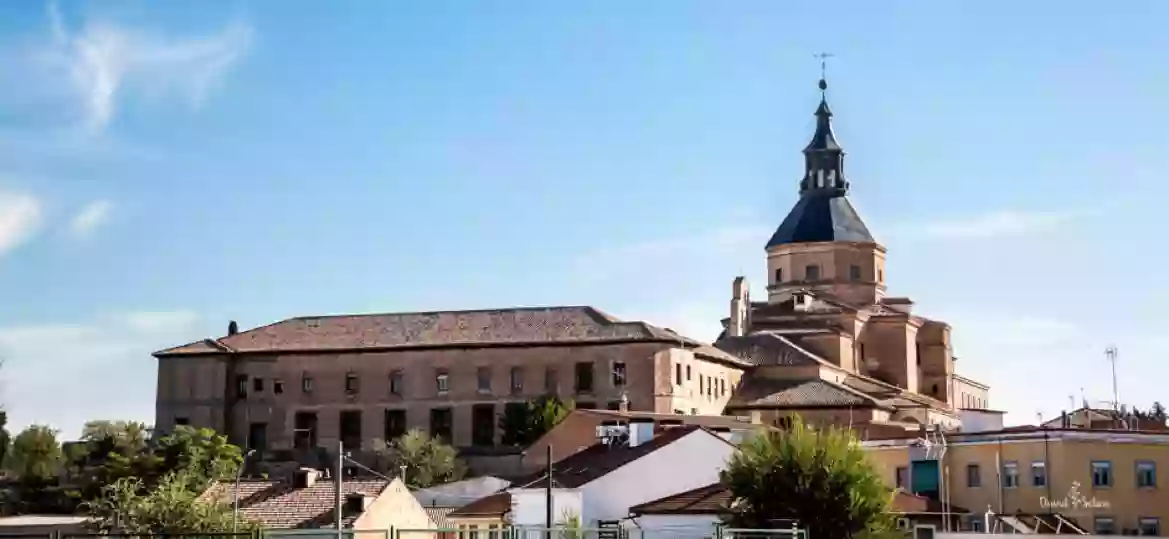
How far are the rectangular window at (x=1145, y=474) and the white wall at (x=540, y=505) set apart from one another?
13019 millimetres

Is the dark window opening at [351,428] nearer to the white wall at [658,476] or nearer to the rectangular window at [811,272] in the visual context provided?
the rectangular window at [811,272]

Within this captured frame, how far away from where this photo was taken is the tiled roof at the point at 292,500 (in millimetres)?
39875

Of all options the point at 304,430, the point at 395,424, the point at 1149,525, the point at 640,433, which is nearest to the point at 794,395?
the point at 395,424

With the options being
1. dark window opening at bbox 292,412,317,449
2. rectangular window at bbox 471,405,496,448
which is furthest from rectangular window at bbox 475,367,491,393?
dark window opening at bbox 292,412,317,449

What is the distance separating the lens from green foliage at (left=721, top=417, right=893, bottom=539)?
35312 mm

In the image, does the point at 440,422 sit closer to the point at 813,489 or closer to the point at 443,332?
the point at 443,332

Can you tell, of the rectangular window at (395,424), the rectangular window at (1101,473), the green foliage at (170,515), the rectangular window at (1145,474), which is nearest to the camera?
the green foliage at (170,515)

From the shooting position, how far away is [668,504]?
39750 millimetres

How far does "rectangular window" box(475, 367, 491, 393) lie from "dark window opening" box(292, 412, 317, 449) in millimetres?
8155

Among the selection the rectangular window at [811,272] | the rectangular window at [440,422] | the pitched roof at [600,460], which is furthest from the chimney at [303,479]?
the rectangular window at [811,272]

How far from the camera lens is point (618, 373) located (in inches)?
2869

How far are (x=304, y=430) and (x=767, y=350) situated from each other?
2150 centimetres

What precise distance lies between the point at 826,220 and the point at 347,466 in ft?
89.4

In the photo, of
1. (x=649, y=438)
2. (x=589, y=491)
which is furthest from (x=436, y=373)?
(x=589, y=491)
